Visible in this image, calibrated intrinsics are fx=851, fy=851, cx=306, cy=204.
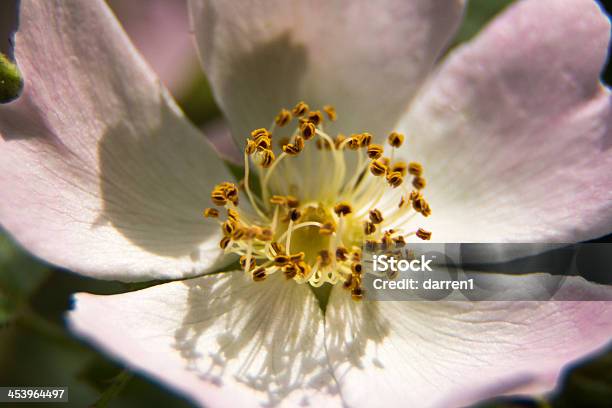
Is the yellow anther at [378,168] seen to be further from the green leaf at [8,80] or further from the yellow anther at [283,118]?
the green leaf at [8,80]

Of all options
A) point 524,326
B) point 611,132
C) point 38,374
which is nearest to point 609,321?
point 524,326

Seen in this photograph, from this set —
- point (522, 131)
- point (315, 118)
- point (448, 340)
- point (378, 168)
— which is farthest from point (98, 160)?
point (522, 131)

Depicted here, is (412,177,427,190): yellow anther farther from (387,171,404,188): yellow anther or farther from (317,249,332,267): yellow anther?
(317,249,332,267): yellow anther

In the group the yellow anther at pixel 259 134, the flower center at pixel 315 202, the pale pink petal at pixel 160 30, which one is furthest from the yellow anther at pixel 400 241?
the pale pink petal at pixel 160 30

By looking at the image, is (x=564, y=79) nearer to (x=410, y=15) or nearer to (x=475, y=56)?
(x=475, y=56)

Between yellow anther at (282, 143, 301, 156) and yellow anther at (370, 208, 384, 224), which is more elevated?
yellow anther at (282, 143, 301, 156)

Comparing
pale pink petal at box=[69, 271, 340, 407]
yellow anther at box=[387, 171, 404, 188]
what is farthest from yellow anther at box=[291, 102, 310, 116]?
pale pink petal at box=[69, 271, 340, 407]
